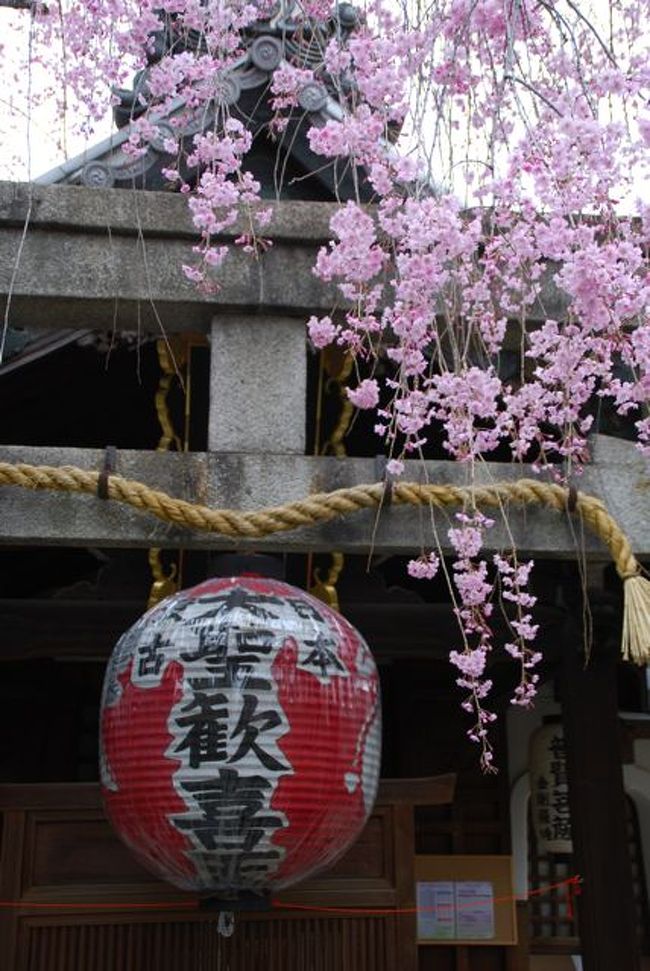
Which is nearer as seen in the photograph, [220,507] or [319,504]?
[319,504]

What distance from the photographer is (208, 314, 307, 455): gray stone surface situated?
4527 mm

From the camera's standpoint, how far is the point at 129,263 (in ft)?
15.3

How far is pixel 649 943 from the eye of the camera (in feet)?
31.5

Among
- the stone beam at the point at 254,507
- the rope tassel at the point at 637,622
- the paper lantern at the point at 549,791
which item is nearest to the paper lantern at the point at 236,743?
the stone beam at the point at 254,507

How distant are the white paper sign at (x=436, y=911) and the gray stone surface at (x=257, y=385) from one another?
15.7 feet

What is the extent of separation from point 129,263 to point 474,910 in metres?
5.72

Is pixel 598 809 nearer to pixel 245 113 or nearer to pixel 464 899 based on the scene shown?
pixel 464 899

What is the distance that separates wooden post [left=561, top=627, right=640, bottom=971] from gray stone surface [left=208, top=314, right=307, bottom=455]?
80.4 inches

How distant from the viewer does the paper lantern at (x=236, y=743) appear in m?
3.65

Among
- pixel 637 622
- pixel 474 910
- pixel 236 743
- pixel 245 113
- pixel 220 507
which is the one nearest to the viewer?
pixel 236 743

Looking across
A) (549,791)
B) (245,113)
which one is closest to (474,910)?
(549,791)

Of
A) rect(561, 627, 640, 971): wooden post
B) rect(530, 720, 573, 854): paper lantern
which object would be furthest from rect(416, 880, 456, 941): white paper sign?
rect(561, 627, 640, 971): wooden post

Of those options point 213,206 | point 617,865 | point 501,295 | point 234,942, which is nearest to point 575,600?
point 617,865

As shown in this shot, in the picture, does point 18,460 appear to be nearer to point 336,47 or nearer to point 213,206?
point 213,206
